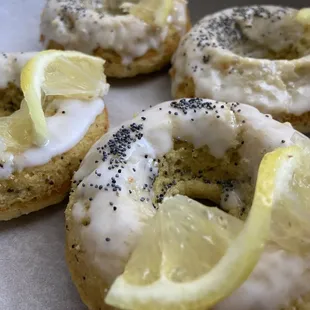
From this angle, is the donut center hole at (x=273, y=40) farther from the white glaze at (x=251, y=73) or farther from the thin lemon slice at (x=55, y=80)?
the thin lemon slice at (x=55, y=80)

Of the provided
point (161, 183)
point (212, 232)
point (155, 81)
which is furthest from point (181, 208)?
point (155, 81)

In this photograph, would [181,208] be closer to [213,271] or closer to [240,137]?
[213,271]

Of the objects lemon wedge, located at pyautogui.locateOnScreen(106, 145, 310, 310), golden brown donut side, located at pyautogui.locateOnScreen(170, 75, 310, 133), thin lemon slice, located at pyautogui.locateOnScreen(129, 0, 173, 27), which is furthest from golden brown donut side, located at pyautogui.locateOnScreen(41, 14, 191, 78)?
lemon wedge, located at pyautogui.locateOnScreen(106, 145, 310, 310)

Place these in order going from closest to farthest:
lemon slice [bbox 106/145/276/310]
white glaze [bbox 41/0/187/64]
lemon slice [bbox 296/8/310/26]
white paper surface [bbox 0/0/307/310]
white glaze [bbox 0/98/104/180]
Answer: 1. lemon slice [bbox 106/145/276/310]
2. white paper surface [bbox 0/0/307/310]
3. white glaze [bbox 0/98/104/180]
4. lemon slice [bbox 296/8/310/26]
5. white glaze [bbox 41/0/187/64]

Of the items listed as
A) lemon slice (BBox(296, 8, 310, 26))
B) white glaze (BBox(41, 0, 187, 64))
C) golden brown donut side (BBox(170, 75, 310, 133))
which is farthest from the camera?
white glaze (BBox(41, 0, 187, 64))

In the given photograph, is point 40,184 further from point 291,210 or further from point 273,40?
point 273,40

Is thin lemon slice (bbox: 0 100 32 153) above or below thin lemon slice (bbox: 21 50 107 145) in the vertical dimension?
below

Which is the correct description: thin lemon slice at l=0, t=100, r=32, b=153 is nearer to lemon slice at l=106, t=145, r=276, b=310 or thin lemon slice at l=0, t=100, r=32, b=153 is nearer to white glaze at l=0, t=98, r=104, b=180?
white glaze at l=0, t=98, r=104, b=180
